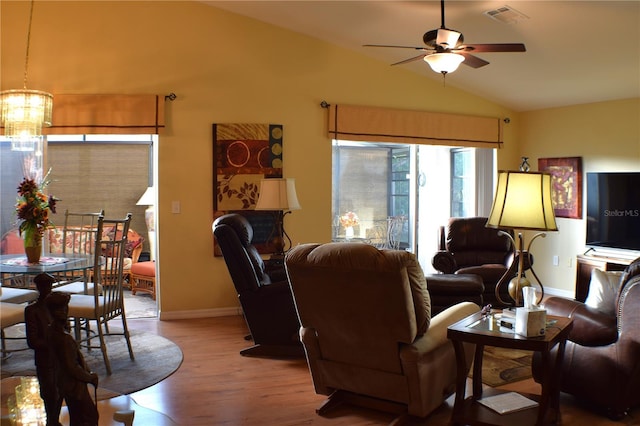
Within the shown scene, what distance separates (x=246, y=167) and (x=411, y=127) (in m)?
2.04

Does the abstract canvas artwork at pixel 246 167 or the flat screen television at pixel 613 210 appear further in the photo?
the flat screen television at pixel 613 210

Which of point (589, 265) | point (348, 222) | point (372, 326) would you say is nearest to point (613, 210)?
point (589, 265)

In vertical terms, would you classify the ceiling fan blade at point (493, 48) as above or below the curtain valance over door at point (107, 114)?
above

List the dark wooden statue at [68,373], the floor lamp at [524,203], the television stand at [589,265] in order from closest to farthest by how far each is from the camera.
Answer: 1. the dark wooden statue at [68,373]
2. the floor lamp at [524,203]
3. the television stand at [589,265]

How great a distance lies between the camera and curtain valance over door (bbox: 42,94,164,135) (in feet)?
17.1

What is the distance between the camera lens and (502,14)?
454 centimetres

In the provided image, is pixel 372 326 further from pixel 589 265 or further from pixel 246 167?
pixel 589 265

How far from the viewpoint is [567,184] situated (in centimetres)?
661

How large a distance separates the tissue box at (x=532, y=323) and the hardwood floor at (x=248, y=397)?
2.42 feet

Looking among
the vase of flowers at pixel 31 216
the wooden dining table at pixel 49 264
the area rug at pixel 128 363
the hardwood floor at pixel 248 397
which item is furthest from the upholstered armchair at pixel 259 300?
the vase of flowers at pixel 31 216

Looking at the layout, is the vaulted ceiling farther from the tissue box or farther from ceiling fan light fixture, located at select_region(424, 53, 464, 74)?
the tissue box

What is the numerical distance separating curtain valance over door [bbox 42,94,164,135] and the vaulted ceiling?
4.16 ft

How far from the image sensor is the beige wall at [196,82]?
17.1 feet

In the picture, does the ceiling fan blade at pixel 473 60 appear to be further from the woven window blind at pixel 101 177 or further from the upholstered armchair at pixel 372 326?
the woven window blind at pixel 101 177
